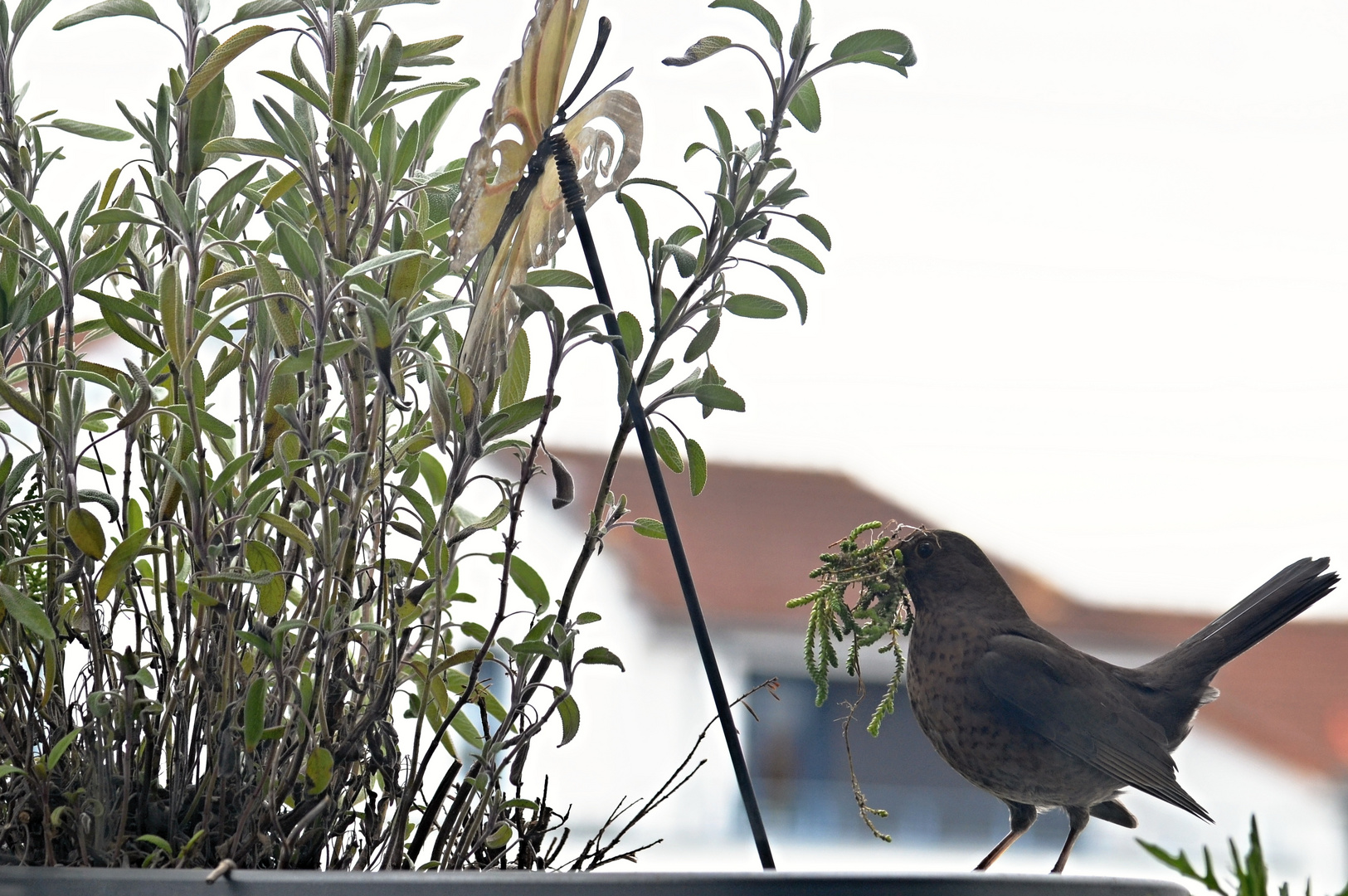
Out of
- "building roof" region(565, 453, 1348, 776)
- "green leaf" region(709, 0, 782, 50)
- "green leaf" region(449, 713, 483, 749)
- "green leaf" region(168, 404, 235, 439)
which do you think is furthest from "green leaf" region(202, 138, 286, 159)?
"building roof" region(565, 453, 1348, 776)

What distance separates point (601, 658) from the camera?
21.5 inches

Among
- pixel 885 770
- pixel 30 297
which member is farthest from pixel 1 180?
pixel 885 770

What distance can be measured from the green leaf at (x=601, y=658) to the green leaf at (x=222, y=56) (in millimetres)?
343

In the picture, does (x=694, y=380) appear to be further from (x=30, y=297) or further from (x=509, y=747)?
(x=30, y=297)

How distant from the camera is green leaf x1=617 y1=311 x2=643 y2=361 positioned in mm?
518

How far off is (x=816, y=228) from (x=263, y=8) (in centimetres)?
32

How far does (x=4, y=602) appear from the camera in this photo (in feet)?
1.63

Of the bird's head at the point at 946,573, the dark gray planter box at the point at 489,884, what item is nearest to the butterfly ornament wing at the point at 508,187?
the dark gray planter box at the point at 489,884

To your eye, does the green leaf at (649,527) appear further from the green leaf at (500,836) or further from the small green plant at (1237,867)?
the small green plant at (1237,867)

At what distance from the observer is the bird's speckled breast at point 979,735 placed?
0.63 meters

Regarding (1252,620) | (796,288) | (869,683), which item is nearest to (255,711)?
(796,288)

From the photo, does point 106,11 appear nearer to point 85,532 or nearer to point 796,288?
point 85,532

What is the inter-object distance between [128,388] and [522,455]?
0.21 metres

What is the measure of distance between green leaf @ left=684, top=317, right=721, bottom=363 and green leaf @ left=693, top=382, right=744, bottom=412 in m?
0.02
